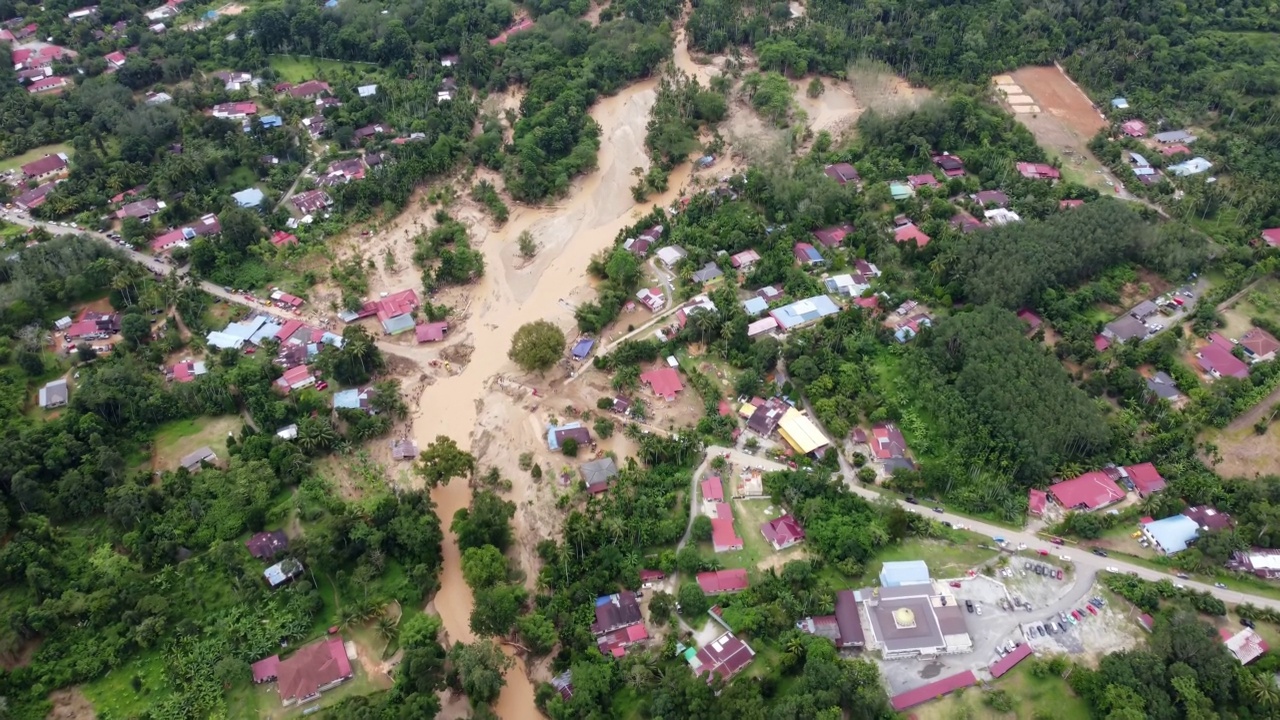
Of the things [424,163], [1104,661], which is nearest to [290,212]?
[424,163]

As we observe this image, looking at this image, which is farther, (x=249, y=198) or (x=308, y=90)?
(x=308, y=90)

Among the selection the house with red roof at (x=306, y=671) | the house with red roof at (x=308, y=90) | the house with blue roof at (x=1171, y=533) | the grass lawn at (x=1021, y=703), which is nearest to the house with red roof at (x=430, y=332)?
the house with red roof at (x=306, y=671)

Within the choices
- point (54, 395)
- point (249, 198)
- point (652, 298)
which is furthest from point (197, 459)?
point (652, 298)

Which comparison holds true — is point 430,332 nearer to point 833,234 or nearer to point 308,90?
point 833,234

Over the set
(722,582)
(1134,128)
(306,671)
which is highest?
(1134,128)

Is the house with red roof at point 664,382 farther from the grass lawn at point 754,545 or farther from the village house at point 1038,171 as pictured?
the village house at point 1038,171

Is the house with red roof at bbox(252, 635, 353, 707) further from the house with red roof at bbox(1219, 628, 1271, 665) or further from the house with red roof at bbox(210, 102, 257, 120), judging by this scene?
the house with red roof at bbox(210, 102, 257, 120)

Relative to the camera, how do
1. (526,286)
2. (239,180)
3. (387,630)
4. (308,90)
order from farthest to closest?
(308,90)
(239,180)
(526,286)
(387,630)
